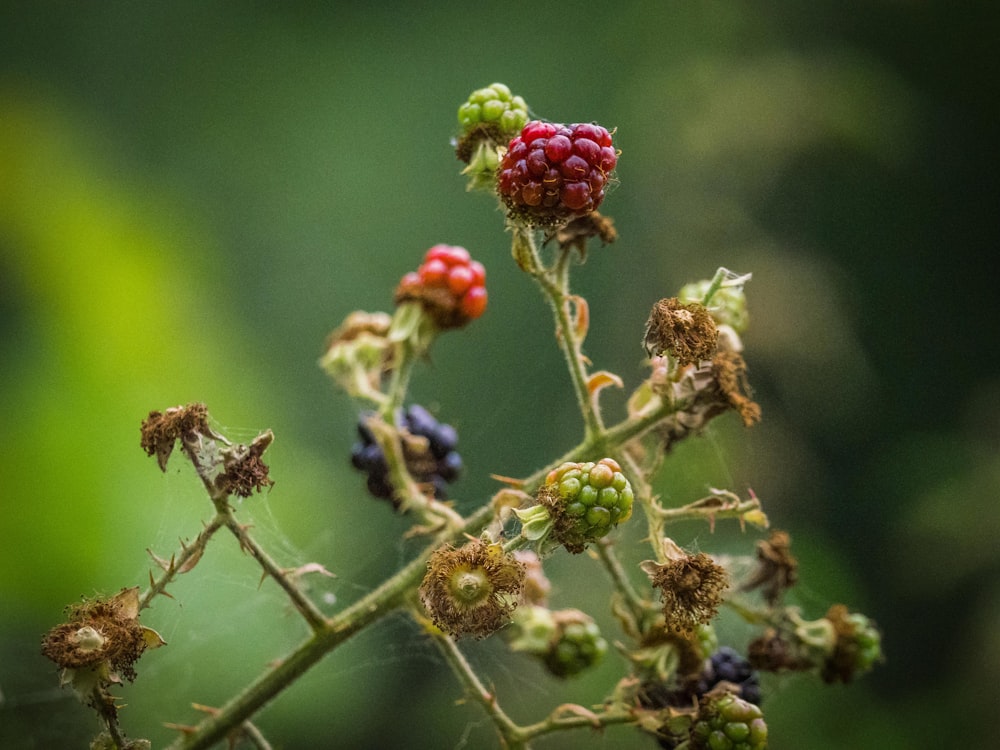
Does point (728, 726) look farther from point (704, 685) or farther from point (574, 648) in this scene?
point (574, 648)

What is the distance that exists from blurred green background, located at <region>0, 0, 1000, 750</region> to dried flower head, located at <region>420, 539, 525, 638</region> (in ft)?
3.09

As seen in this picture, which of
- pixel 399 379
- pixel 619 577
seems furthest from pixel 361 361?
pixel 619 577

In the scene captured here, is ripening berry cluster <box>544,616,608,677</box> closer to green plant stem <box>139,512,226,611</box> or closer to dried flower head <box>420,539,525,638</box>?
dried flower head <box>420,539,525,638</box>

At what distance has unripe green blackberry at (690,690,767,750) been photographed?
1.14 m

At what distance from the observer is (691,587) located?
102cm

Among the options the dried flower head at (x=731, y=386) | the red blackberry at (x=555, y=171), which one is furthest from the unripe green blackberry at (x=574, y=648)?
Result: the red blackberry at (x=555, y=171)

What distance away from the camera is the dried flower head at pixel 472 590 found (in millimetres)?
932

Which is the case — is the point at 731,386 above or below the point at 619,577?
above

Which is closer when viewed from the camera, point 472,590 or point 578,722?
point 472,590

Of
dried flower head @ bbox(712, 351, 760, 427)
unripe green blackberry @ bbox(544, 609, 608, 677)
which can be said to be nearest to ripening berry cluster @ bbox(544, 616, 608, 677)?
unripe green blackberry @ bbox(544, 609, 608, 677)

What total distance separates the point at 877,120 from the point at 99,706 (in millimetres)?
3265

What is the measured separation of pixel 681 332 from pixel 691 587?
0.29 meters

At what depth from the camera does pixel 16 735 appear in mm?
2033

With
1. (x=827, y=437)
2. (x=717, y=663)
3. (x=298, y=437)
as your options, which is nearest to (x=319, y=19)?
(x=298, y=437)
